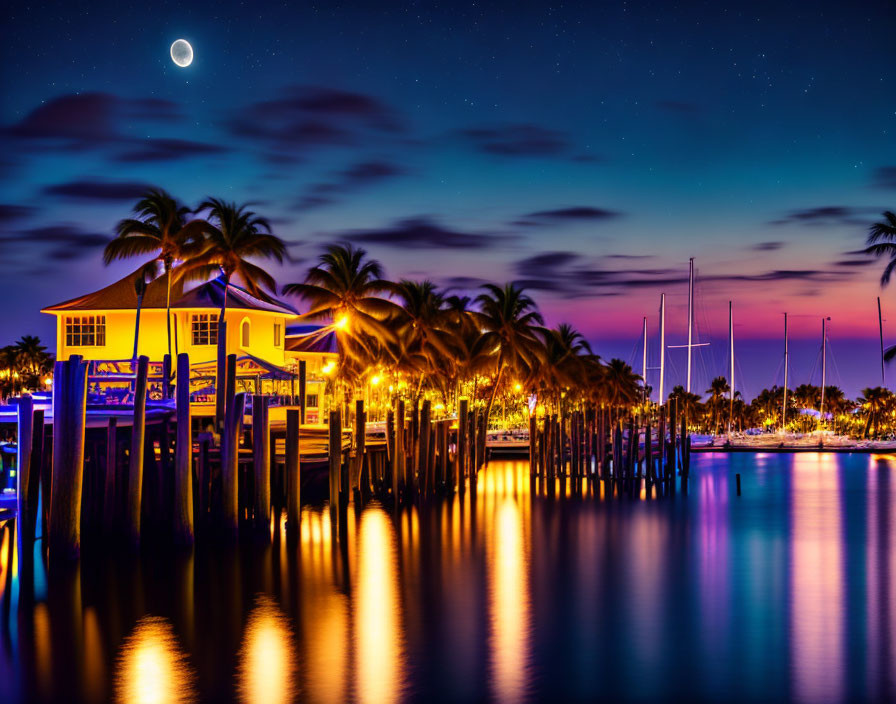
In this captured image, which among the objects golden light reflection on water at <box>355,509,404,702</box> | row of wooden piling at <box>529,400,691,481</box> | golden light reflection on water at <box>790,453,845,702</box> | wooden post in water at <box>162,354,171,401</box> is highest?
wooden post in water at <box>162,354,171,401</box>

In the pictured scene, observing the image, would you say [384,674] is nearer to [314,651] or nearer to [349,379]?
[314,651]

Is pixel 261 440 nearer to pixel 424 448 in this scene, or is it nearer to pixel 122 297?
pixel 424 448

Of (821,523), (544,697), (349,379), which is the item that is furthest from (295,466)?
(349,379)

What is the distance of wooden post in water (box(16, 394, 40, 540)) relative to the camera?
71.9 feet

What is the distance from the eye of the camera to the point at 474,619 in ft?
64.3

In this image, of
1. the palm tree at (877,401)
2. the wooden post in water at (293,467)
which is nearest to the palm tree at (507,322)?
the wooden post in water at (293,467)

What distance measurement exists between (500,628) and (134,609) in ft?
21.5

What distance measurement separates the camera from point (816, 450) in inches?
3489

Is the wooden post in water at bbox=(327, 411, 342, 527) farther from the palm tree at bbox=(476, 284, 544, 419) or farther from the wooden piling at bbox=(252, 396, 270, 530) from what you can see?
the palm tree at bbox=(476, 284, 544, 419)

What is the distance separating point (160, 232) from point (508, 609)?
32420 millimetres

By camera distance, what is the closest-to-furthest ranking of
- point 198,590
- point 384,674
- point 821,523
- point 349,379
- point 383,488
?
point 384,674 < point 198,590 < point 821,523 < point 383,488 < point 349,379

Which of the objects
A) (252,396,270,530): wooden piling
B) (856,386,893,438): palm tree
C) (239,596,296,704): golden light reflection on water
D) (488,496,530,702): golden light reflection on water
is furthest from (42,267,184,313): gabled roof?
(856,386,893,438): palm tree

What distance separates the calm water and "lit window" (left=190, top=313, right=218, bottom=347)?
18.9 meters

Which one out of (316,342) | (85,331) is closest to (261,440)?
(85,331)
